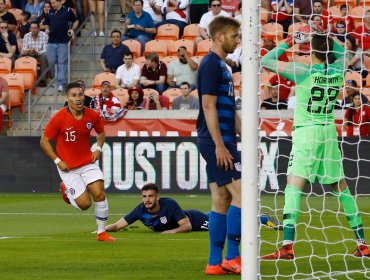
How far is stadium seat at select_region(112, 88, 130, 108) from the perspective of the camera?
23.4 m

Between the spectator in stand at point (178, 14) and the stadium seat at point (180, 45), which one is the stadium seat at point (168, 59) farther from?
the spectator in stand at point (178, 14)

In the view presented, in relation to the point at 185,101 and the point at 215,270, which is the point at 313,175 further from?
the point at 185,101

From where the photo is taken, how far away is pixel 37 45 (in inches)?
1055

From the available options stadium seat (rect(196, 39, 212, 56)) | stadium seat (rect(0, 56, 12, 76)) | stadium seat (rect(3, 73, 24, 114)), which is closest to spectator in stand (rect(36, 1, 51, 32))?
stadium seat (rect(0, 56, 12, 76))

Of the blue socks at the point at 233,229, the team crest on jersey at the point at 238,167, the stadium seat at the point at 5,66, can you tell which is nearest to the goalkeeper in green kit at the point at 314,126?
the blue socks at the point at 233,229

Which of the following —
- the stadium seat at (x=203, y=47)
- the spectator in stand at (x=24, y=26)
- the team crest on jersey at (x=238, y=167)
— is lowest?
the team crest on jersey at (x=238, y=167)

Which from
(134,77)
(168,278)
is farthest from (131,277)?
(134,77)

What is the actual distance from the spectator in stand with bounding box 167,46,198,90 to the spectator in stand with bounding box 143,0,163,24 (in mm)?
2729

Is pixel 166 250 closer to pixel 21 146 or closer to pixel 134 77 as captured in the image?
pixel 21 146

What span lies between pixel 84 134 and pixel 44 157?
27.9 ft

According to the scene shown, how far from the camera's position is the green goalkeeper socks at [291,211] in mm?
10516

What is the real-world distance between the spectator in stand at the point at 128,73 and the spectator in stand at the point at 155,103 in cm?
102

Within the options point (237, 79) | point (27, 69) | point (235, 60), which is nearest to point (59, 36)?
point (27, 69)

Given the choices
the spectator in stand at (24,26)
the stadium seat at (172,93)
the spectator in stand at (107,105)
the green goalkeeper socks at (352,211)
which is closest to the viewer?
the green goalkeeper socks at (352,211)
